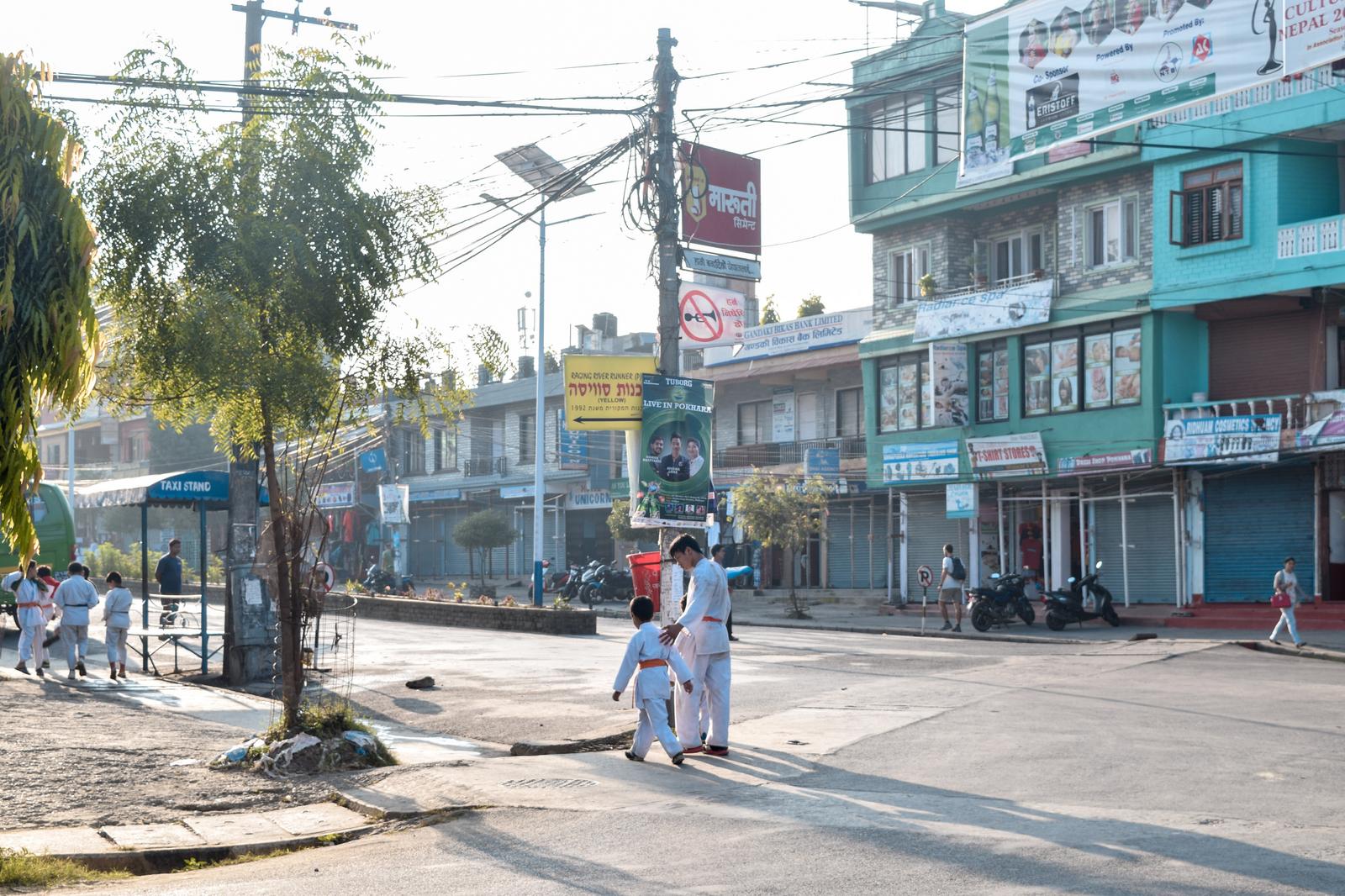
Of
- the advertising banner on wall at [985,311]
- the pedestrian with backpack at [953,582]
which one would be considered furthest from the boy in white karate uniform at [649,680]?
the advertising banner on wall at [985,311]

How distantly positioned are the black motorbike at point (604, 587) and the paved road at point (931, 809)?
75.2 feet

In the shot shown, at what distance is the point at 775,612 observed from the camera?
117ft

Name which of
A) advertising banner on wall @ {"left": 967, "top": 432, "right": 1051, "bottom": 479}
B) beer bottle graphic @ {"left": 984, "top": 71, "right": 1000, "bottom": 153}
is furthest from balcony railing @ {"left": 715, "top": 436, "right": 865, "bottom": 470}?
beer bottle graphic @ {"left": 984, "top": 71, "right": 1000, "bottom": 153}

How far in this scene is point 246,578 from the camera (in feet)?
60.0

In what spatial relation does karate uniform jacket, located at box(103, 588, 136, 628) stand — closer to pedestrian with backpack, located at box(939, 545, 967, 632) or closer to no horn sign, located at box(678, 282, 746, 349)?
no horn sign, located at box(678, 282, 746, 349)

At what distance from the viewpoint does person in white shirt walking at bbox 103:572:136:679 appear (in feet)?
62.2

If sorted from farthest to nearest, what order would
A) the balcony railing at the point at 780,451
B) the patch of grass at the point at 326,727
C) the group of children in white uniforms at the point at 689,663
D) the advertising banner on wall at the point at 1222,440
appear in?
the balcony railing at the point at 780,451 → the advertising banner on wall at the point at 1222,440 → the patch of grass at the point at 326,727 → the group of children in white uniforms at the point at 689,663

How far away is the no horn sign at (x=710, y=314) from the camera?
66.0ft

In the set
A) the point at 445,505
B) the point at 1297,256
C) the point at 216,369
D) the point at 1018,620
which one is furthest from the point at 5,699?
the point at 445,505

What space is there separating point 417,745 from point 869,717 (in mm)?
4288

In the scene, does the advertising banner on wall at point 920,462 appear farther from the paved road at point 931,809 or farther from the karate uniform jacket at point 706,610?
the karate uniform jacket at point 706,610

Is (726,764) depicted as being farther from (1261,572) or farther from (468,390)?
(1261,572)

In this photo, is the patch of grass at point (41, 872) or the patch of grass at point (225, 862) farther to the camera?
the patch of grass at point (225, 862)

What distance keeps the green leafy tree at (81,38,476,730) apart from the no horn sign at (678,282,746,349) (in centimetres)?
731
